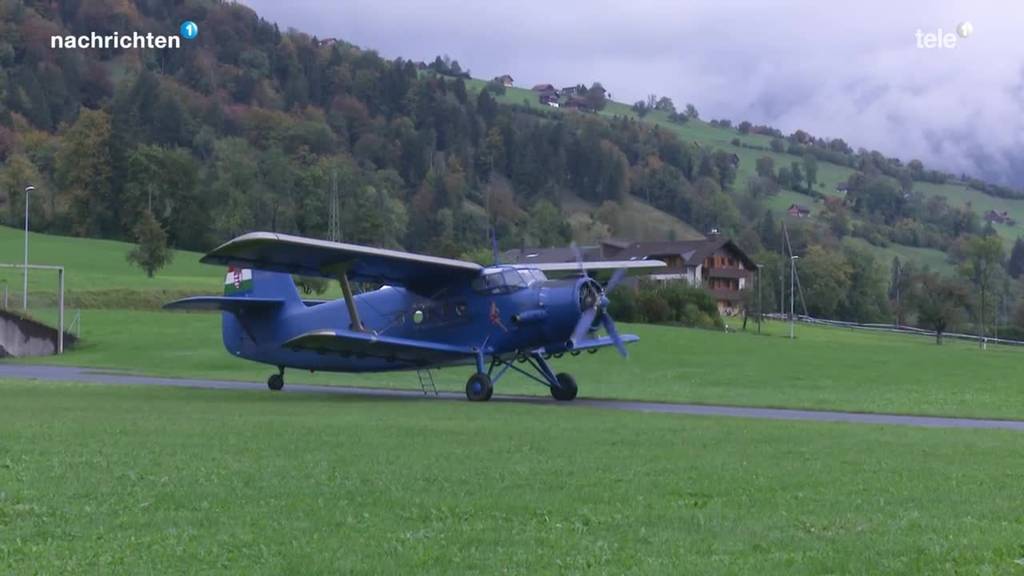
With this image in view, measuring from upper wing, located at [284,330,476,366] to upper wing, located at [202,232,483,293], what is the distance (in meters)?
1.43

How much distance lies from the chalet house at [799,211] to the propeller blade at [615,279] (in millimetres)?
136350

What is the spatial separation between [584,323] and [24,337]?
2897 cm

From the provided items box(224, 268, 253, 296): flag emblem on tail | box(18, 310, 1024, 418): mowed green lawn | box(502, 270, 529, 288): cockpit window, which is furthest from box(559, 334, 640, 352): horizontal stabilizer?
box(224, 268, 253, 296): flag emblem on tail

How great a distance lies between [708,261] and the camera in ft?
345

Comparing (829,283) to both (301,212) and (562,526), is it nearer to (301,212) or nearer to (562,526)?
(301,212)

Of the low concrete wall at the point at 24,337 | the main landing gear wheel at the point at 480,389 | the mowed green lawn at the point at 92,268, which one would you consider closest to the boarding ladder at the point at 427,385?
the main landing gear wheel at the point at 480,389

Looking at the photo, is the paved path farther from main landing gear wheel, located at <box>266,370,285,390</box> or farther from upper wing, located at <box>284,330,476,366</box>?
upper wing, located at <box>284,330,476,366</box>

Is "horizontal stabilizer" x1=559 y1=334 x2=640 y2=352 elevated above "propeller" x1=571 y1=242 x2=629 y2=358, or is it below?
below

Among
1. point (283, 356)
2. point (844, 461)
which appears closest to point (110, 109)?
point (283, 356)

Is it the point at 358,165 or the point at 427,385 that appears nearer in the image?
the point at 427,385

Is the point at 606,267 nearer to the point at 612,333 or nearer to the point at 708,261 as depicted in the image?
the point at 612,333

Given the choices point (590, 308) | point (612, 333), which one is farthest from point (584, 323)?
point (612, 333)

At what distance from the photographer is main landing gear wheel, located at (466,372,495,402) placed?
26.2 metres

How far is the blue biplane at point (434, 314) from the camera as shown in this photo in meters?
26.0
